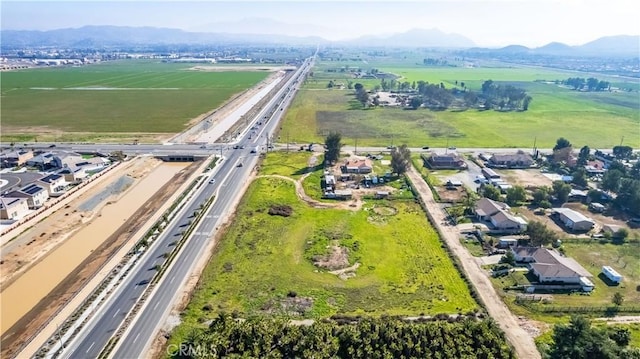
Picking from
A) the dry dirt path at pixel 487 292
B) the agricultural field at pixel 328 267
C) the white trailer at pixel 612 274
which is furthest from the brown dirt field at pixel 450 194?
the white trailer at pixel 612 274

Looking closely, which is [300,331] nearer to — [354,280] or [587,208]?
[354,280]

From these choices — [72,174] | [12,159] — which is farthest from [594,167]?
[12,159]

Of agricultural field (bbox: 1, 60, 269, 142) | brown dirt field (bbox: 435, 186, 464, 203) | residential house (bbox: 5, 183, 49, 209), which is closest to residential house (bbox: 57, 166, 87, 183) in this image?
residential house (bbox: 5, 183, 49, 209)

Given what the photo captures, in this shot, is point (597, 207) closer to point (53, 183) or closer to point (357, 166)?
point (357, 166)

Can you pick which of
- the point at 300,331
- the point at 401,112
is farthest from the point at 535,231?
the point at 401,112

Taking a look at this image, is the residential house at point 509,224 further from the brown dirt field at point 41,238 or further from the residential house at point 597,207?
the brown dirt field at point 41,238

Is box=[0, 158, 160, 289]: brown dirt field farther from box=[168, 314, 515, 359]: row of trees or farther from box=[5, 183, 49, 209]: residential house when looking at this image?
box=[168, 314, 515, 359]: row of trees
